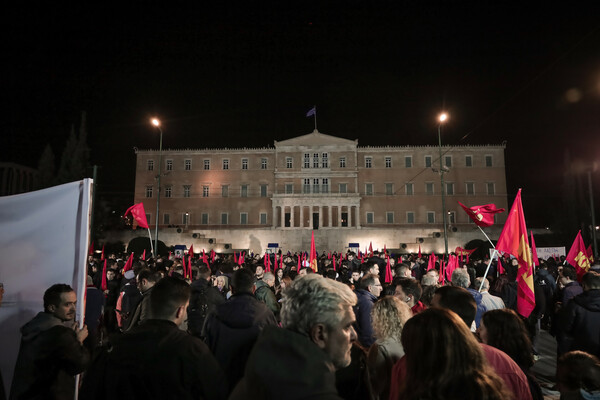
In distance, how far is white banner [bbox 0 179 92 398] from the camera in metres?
3.53

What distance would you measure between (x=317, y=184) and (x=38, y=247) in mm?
46456

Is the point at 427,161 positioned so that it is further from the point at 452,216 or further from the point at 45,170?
the point at 45,170

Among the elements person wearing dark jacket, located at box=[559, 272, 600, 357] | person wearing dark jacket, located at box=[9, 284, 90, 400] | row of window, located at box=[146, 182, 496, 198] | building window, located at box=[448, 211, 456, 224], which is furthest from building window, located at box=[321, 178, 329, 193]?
person wearing dark jacket, located at box=[9, 284, 90, 400]

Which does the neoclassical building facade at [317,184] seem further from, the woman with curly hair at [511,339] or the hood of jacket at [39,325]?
the woman with curly hair at [511,339]

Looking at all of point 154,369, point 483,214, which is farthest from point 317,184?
point 154,369

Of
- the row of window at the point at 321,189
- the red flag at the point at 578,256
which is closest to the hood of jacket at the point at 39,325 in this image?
the red flag at the point at 578,256

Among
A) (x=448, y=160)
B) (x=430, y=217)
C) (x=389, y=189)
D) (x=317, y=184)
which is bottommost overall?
(x=430, y=217)

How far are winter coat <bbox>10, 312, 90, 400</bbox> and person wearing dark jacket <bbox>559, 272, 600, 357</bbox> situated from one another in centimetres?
545

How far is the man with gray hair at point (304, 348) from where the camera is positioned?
1231mm

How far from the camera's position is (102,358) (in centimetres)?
210

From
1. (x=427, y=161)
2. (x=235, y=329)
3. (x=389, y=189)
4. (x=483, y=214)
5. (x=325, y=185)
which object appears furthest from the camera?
(x=325, y=185)

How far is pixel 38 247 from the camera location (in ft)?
12.0

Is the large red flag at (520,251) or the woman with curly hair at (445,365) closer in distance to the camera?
the woman with curly hair at (445,365)

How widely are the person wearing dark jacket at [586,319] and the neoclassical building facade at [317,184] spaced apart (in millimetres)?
43124
